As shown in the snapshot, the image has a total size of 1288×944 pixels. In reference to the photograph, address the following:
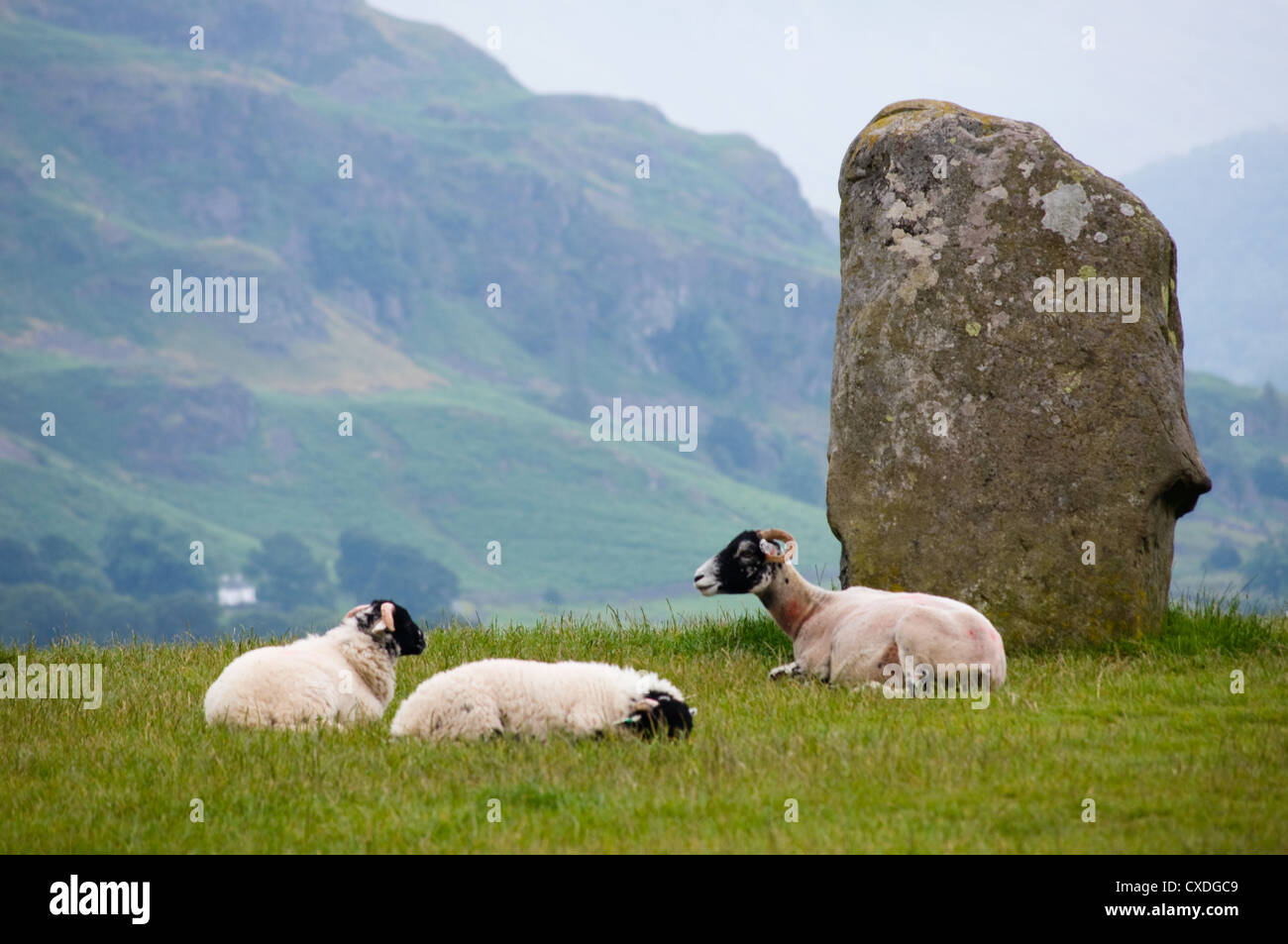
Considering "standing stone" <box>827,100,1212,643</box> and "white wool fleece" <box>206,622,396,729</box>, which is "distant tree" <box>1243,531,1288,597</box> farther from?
"white wool fleece" <box>206,622,396,729</box>

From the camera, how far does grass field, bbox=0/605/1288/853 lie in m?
6.77

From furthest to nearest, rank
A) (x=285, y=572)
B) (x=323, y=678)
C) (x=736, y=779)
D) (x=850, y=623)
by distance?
(x=285, y=572) → (x=850, y=623) → (x=323, y=678) → (x=736, y=779)

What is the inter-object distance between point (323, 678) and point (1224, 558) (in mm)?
188487

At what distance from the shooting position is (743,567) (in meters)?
11.9

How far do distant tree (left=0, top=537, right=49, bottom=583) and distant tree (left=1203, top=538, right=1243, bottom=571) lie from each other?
147 meters

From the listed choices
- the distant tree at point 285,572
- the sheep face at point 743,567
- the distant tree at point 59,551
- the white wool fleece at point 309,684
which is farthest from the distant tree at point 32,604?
the white wool fleece at point 309,684

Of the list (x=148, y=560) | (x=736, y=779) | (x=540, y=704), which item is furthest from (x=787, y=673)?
(x=148, y=560)

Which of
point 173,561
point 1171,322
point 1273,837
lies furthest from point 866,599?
point 173,561

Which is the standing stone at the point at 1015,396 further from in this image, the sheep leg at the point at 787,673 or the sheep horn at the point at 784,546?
the sheep leg at the point at 787,673

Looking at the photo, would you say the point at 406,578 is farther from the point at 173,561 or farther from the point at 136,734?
the point at 136,734

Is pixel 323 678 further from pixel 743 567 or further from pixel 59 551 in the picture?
pixel 59 551

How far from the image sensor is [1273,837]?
6.43 m

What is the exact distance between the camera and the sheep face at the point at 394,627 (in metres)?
10.1

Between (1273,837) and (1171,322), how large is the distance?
788 cm
